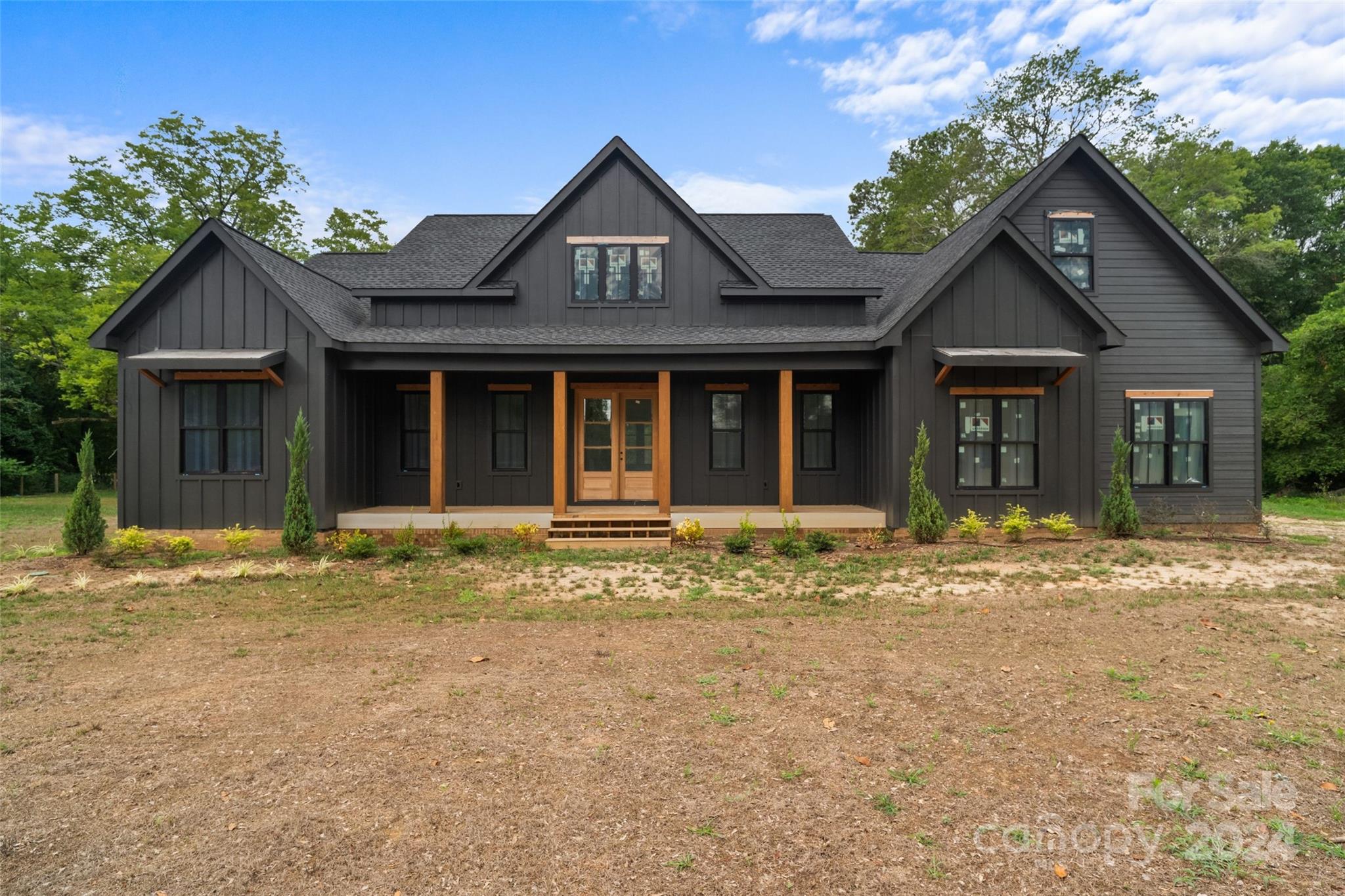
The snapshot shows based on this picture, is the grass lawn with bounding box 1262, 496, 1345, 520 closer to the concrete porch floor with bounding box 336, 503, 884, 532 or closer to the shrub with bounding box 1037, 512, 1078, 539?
the shrub with bounding box 1037, 512, 1078, 539

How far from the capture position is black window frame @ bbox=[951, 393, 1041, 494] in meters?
10.6

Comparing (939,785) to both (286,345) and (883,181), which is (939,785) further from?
(883,181)

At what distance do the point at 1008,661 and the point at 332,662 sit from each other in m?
5.33

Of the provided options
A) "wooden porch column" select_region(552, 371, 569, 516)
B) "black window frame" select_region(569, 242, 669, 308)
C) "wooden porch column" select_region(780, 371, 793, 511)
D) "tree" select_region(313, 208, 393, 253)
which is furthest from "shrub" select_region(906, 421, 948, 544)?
"tree" select_region(313, 208, 393, 253)

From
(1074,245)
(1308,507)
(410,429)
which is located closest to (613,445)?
(410,429)

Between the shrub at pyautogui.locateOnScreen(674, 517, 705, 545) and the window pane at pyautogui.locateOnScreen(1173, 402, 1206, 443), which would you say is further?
the window pane at pyautogui.locateOnScreen(1173, 402, 1206, 443)

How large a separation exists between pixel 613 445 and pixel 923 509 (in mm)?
5852

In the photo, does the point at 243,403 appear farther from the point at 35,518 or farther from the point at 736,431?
the point at 35,518

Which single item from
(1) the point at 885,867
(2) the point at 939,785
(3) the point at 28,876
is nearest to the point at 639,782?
(1) the point at 885,867

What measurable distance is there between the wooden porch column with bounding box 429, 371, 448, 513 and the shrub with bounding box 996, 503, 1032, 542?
933 cm

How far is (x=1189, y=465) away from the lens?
11.6 m

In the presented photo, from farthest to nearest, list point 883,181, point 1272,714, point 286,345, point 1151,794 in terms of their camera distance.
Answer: point 883,181
point 286,345
point 1272,714
point 1151,794

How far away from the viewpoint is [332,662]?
16.3 ft

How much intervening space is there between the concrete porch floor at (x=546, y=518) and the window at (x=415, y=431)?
55.0 inches
